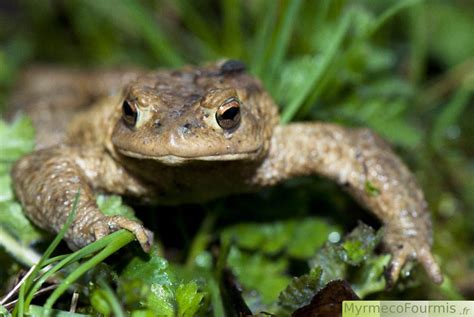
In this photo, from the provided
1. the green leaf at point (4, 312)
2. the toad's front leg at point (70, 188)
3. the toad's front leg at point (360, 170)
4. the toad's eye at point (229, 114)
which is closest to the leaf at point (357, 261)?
the toad's front leg at point (360, 170)

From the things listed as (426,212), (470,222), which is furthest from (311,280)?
(470,222)

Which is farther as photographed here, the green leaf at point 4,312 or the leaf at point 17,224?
the leaf at point 17,224

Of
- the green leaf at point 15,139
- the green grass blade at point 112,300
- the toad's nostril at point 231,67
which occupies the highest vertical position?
the toad's nostril at point 231,67

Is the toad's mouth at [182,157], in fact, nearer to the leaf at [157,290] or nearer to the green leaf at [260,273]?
the leaf at [157,290]

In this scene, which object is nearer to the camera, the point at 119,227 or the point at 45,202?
the point at 119,227

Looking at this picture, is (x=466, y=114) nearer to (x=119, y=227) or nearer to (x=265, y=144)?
(x=265, y=144)

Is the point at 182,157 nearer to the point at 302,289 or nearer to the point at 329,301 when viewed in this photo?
the point at 302,289

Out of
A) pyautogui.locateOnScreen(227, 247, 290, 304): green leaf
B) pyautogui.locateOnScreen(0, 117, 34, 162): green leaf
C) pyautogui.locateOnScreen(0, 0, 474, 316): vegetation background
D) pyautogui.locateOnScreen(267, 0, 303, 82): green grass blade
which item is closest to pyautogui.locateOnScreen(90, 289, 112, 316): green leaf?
pyautogui.locateOnScreen(0, 0, 474, 316): vegetation background
